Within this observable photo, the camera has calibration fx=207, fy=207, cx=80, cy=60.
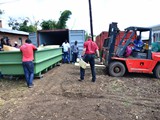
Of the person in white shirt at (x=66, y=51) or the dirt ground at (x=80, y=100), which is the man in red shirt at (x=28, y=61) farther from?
the person in white shirt at (x=66, y=51)

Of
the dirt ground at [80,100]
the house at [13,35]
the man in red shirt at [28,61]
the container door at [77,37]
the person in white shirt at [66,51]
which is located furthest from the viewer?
the house at [13,35]

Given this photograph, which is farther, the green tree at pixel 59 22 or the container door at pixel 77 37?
the green tree at pixel 59 22

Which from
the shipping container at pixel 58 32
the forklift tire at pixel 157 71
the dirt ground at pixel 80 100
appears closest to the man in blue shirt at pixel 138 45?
the forklift tire at pixel 157 71

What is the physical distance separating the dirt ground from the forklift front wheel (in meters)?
0.73

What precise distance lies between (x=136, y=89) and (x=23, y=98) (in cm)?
367

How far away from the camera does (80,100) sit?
5676mm

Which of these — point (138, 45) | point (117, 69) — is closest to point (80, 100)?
point (117, 69)

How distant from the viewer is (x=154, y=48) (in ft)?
36.2

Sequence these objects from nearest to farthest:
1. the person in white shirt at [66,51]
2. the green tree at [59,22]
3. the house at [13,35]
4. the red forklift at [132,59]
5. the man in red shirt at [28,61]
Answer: the man in red shirt at [28,61] < the red forklift at [132,59] < the person in white shirt at [66,51] < the house at [13,35] < the green tree at [59,22]

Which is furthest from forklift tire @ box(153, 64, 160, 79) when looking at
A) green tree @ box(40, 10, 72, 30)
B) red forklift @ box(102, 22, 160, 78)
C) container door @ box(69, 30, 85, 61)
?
green tree @ box(40, 10, 72, 30)

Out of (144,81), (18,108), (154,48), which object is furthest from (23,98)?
(154,48)

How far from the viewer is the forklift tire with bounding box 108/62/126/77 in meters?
8.98

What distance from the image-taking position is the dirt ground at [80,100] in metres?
4.64

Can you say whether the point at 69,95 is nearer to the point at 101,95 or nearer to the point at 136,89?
the point at 101,95
